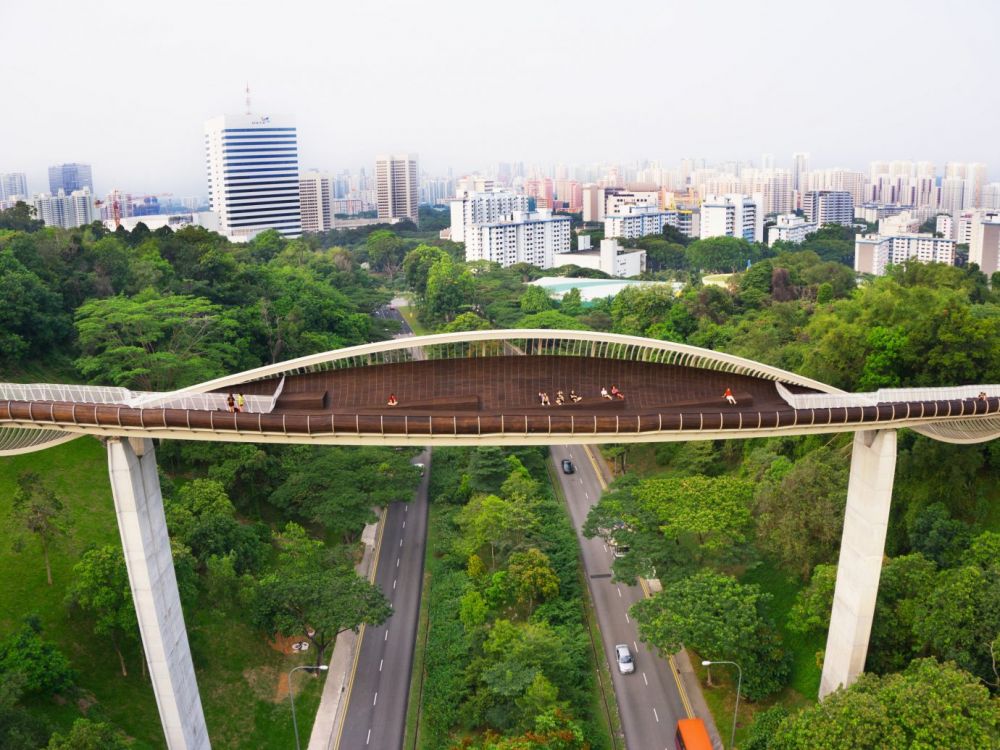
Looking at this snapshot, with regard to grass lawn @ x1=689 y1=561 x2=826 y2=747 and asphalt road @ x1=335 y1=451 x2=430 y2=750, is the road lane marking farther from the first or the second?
grass lawn @ x1=689 y1=561 x2=826 y2=747

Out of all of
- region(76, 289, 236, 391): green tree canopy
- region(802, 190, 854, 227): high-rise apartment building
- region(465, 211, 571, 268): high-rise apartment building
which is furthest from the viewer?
region(802, 190, 854, 227): high-rise apartment building

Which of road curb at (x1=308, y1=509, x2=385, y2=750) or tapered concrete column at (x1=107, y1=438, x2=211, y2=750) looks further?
road curb at (x1=308, y1=509, x2=385, y2=750)

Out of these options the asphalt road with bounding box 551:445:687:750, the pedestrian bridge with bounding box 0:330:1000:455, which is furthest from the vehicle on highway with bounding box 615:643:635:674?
the pedestrian bridge with bounding box 0:330:1000:455

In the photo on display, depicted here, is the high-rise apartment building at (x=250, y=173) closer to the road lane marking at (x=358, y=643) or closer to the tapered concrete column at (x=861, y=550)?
the road lane marking at (x=358, y=643)

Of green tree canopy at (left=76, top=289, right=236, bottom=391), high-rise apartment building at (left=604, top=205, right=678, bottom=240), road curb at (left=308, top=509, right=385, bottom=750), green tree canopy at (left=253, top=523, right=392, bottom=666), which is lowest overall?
road curb at (left=308, top=509, right=385, bottom=750)

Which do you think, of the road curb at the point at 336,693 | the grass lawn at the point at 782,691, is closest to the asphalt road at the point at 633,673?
the grass lawn at the point at 782,691

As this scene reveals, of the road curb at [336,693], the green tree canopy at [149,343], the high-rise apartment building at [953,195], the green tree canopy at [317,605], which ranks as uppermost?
the high-rise apartment building at [953,195]

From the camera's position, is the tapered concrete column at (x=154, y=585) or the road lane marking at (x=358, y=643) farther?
the road lane marking at (x=358, y=643)

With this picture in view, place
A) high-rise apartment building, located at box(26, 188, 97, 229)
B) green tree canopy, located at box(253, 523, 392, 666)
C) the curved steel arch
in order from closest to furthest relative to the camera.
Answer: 1. the curved steel arch
2. green tree canopy, located at box(253, 523, 392, 666)
3. high-rise apartment building, located at box(26, 188, 97, 229)
